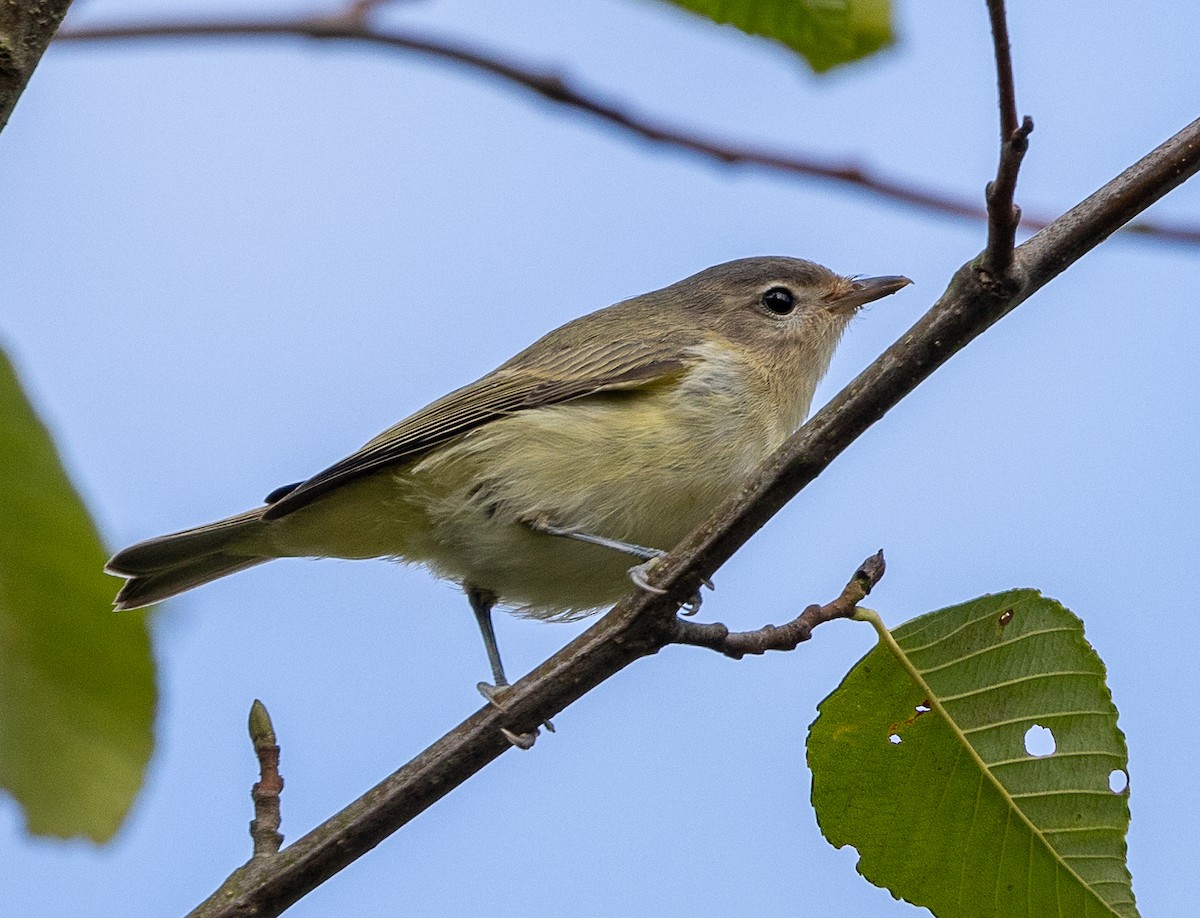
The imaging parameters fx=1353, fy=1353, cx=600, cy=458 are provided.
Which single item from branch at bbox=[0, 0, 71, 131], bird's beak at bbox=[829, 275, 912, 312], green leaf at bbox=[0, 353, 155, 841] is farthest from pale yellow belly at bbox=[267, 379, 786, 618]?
branch at bbox=[0, 0, 71, 131]

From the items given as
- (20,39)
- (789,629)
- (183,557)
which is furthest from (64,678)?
(183,557)

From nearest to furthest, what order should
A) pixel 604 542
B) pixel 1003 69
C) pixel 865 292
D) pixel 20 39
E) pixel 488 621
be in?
pixel 1003 69 < pixel 20 39 < pixel 604 542 < pixel 488 621 < pixel 865 292

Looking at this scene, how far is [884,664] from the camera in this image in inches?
113

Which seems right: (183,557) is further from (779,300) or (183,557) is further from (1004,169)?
(1004,169)

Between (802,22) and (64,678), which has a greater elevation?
(802,22)

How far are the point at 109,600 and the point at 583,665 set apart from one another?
100cm

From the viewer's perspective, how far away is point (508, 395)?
4820 millimetres

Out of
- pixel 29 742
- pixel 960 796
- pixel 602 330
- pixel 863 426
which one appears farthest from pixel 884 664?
pixel 602 330

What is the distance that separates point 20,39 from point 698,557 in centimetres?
157

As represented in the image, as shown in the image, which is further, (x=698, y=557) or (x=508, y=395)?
(x=508, y=395)

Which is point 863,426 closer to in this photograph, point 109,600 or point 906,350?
point 906,350

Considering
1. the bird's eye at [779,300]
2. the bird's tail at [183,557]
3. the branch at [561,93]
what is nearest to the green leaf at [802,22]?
the branch at [561,93]

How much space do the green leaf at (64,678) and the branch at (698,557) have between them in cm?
34

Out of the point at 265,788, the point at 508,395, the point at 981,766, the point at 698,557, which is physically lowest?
the point at 265,788
